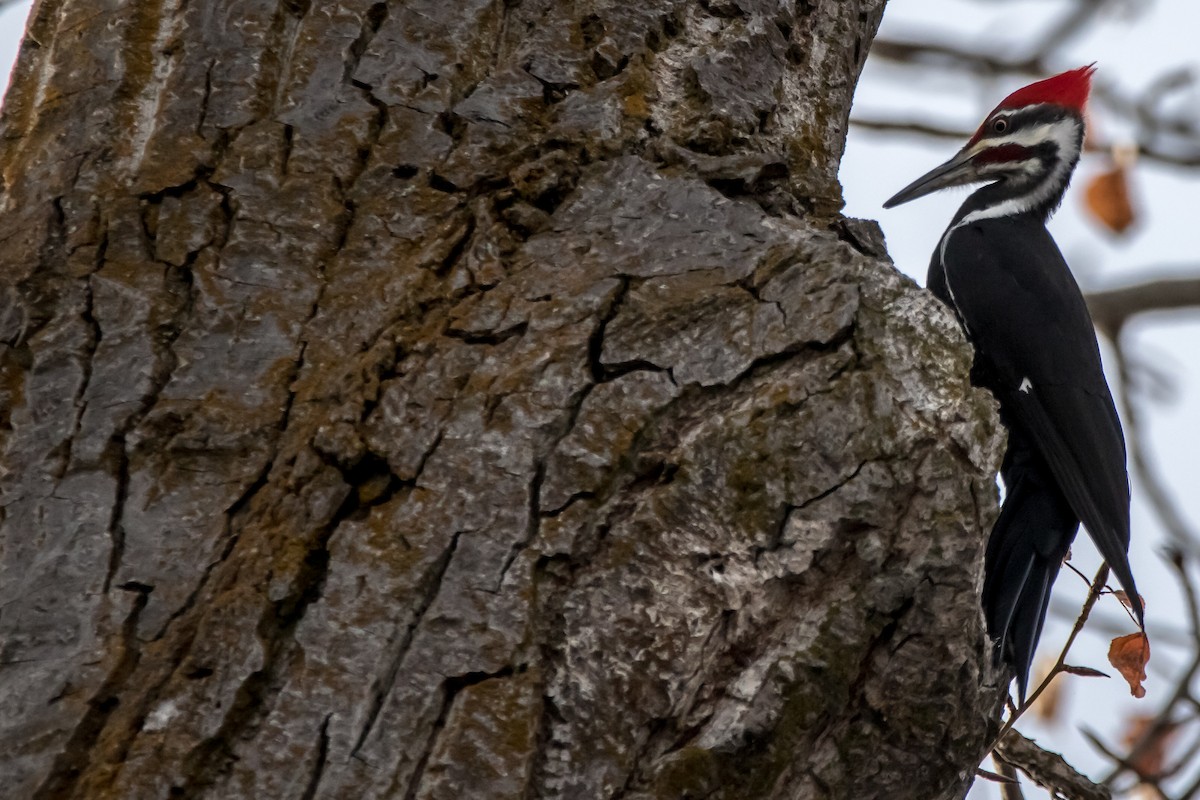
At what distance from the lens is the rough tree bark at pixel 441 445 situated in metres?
1.21

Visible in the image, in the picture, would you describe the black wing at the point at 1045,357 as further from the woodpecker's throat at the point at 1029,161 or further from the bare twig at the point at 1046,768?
the bare twig at the point at 1046,768

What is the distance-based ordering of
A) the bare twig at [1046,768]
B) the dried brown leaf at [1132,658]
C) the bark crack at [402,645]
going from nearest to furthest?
the bark crack at [402,645]
the bare twig at [1046,768]
the dried brown leaf at [1132,658]

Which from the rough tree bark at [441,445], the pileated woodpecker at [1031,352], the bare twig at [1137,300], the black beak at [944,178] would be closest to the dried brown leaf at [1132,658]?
the pileated woodpecker at [1031,352]

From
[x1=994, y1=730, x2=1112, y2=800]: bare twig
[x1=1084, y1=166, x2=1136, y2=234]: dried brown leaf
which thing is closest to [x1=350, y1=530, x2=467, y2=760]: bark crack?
[x1=994, y1=730, x2=1112, y2=800]: bare twig

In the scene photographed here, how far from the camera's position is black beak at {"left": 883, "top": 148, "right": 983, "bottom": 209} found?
3.45 metres

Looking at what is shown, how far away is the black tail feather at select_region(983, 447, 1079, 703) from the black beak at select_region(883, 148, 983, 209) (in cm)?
92

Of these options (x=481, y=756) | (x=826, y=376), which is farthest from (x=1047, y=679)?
(x=481, y=756)

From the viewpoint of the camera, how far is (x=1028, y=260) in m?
3.12

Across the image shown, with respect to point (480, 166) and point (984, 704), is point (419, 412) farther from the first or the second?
point (984, 704)

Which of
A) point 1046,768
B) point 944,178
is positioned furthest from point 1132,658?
point 944,178

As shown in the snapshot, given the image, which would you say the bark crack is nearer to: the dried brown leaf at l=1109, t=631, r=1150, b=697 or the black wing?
the dried brown leaf at l=1109, t=631, r=1150, b=697

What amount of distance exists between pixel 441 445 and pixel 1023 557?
5.10 feet

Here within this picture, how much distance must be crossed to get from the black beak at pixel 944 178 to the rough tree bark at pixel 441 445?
1.93m

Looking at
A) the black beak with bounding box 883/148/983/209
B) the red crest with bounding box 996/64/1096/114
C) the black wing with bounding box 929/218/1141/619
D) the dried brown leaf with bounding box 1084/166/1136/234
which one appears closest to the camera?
the black wing with bounding box 929/218/1141/619
